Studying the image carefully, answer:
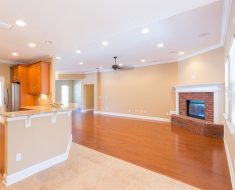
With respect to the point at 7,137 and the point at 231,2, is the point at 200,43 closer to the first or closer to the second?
the point at 231,2

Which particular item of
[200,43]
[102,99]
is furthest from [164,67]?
[102,99]

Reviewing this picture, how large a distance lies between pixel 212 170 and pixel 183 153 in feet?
2.52

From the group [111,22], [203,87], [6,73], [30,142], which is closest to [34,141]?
[30,142]

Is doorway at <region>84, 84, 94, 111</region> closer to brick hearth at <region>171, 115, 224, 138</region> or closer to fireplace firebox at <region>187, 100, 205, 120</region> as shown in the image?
brick hearth at <region>171, 115, 224, 138</region>

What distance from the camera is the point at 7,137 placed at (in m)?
2.28

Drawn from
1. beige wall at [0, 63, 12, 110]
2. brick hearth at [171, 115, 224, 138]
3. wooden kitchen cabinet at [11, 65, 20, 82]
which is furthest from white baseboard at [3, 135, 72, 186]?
brick hearth at [171, 115, 224, 138]

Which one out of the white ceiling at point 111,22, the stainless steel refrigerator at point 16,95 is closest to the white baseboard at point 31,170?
the white ceiling at point 111,22

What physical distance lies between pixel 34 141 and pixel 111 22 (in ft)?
8.35

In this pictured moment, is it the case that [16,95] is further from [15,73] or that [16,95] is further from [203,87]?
[203,87]

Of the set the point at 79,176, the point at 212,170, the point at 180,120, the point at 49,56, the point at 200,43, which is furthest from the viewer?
the point at 180,120

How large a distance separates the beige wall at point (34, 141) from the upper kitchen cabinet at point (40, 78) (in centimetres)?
217

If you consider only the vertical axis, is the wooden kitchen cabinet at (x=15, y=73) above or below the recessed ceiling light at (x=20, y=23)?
below

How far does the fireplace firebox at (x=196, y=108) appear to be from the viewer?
5.50 metres

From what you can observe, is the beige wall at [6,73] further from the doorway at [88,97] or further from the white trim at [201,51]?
the white trim at [201,51]
